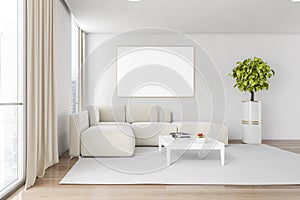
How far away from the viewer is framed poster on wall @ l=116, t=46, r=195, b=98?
6.91m

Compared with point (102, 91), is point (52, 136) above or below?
below

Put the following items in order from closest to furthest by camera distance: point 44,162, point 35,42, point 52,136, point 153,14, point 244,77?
point 35,42
point 44,162
point 52,136
point 153,14
point 244,77

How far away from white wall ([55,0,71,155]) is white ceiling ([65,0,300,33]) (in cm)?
26

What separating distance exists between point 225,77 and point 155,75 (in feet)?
4.88

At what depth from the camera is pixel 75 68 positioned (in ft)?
20.8

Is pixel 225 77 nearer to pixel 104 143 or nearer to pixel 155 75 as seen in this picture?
pixel 155 75

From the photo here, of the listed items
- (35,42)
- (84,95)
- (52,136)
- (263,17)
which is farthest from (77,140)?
(263,17)

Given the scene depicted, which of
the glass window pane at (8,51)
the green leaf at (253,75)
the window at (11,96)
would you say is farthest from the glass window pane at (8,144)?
the green leaf at (253,75)

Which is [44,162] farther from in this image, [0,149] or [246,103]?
[246,103]

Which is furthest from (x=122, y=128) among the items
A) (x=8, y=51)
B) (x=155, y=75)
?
(x=8, y=51)

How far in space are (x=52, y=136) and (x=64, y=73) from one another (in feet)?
4.58

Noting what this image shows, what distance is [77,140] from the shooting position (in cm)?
466

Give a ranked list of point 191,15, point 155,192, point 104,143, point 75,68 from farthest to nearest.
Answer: point 75,68 < point 191,15 < point 104,143 < point 155,192

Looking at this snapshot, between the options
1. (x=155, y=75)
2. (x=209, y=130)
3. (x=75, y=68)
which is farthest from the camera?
(x=155, y=75)
